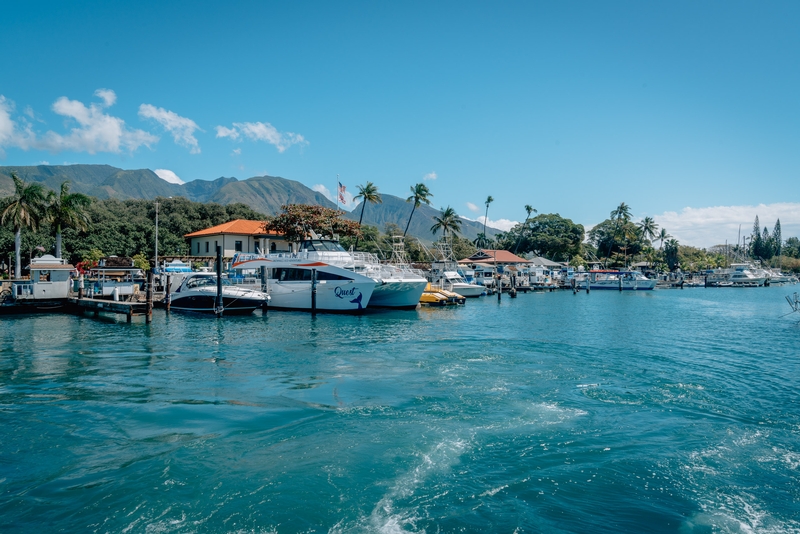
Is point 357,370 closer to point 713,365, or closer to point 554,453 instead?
point 554,453

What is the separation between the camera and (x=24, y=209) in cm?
3938

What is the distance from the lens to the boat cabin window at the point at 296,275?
A: 33.6 meters

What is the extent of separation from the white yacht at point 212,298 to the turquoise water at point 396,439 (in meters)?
11.7

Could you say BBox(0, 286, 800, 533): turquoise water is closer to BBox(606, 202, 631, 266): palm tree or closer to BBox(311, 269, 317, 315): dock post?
BBox(311, 269, 317, 315): dock post

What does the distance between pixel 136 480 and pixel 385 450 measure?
4.18 metres

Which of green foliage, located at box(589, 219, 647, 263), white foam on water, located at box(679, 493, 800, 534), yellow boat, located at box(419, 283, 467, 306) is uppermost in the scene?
green foliage, located at box(589, 219, 647, 263)

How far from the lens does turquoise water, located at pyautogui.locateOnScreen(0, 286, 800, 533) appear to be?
7410 millimetres

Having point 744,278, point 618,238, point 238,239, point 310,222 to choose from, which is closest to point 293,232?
point 310,222

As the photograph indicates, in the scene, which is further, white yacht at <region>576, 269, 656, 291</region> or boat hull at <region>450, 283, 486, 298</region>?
white yacht at <region>576, 269, 656, 291</region>

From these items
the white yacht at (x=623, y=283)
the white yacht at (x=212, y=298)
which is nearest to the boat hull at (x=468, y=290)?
the white yacht at (x=623, y=283)

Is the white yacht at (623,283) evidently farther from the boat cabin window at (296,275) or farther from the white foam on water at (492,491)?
the white foam on water at (492,491)

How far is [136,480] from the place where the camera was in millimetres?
8242

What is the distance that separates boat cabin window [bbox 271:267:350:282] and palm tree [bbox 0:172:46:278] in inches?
813

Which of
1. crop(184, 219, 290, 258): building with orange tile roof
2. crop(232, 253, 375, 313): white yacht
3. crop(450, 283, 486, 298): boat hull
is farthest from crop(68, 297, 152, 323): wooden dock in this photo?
crop(450, 283, 486, 298): boat hull
